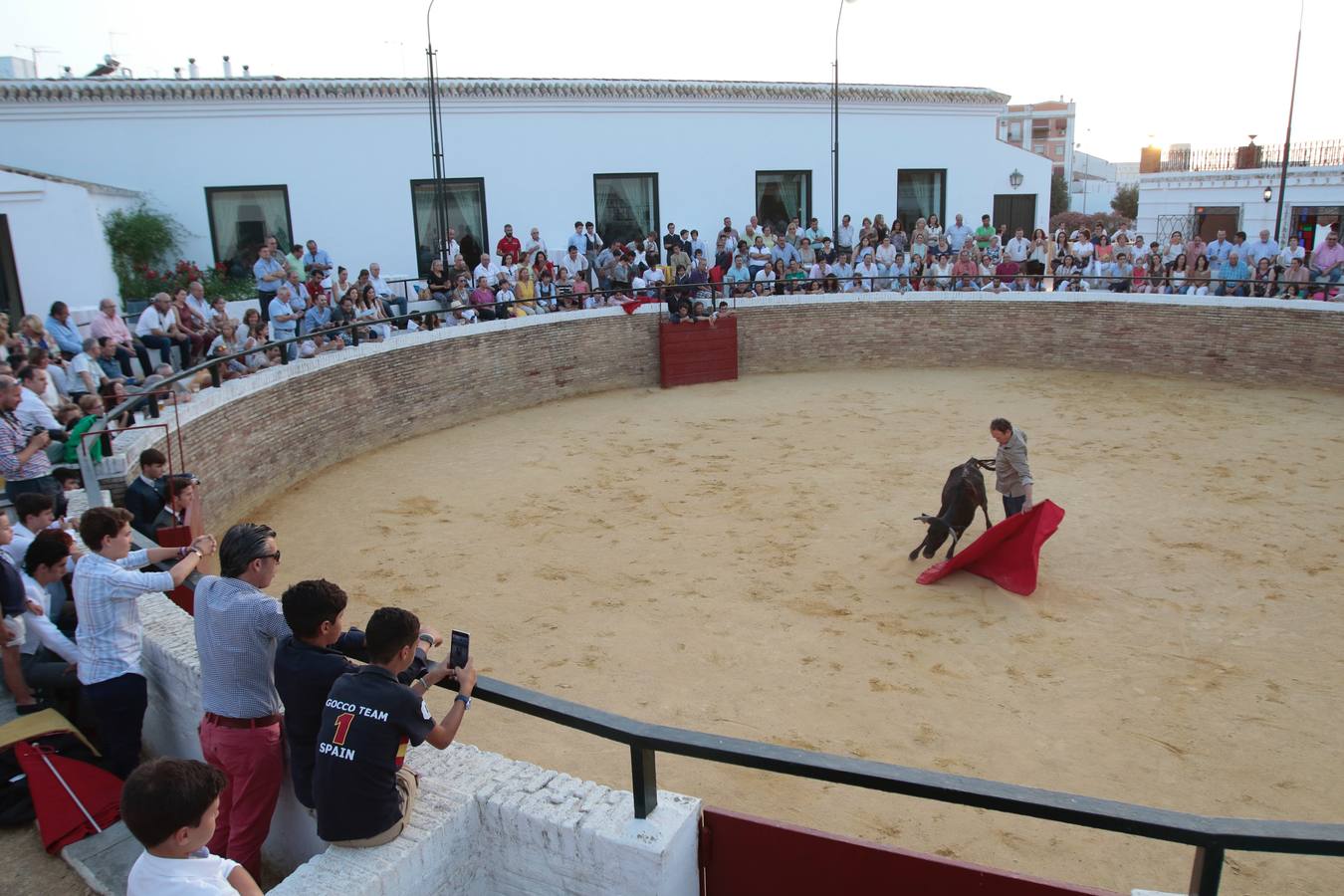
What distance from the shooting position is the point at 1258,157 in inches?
1416

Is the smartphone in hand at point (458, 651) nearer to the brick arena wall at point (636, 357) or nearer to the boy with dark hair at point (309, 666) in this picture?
the boy with dark hair at point (309, 666)

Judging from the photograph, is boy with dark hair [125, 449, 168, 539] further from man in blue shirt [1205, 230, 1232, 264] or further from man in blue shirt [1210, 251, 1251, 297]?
man in blue shirt [1205, 230, 1232, 264]

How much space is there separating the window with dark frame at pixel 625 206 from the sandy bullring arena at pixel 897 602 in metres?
8.05

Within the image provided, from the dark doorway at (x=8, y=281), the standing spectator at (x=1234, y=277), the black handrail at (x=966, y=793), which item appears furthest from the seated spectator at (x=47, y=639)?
the standing spectator at (x=1234, y=277)

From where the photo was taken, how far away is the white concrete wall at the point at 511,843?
3.13 metres

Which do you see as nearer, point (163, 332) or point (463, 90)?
point (163, 332)

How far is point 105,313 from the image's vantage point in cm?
1191

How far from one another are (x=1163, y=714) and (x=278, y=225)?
17.3m

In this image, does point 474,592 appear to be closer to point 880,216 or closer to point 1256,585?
point 1256,585

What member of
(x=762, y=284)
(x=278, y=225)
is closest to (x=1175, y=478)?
(x=762, y=284)

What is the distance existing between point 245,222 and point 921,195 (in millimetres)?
15496

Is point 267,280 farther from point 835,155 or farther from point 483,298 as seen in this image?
point 835,155

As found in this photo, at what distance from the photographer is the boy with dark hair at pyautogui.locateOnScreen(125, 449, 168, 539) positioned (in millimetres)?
7520

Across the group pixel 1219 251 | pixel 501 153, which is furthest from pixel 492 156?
pixel 1219 251
